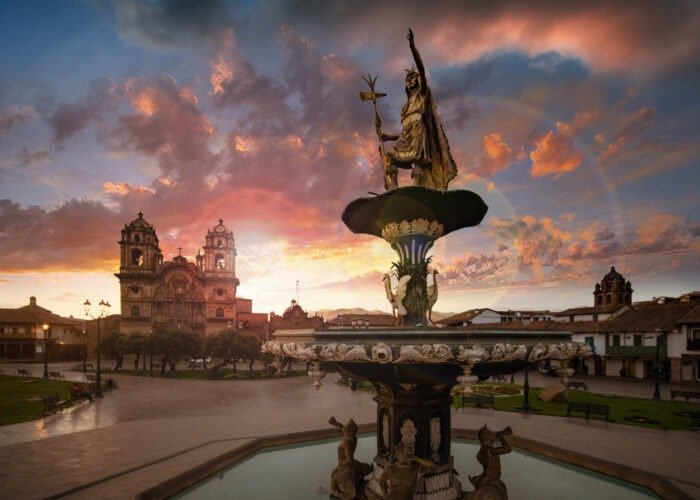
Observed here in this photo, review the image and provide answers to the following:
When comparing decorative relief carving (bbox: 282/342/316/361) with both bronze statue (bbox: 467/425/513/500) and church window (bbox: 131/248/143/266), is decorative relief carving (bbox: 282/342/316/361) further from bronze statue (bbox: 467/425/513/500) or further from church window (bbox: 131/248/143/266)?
church window (bbox: 131/248/143/266)

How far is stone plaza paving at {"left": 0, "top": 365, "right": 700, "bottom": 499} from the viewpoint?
9344 mm

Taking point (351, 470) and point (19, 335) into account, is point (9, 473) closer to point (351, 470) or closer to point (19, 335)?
point (351, 470)

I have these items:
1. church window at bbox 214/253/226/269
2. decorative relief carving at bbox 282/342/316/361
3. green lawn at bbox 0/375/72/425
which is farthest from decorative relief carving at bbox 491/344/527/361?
church window at bbox 214/253/226/269

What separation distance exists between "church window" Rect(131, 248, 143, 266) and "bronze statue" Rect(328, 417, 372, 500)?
74.5m

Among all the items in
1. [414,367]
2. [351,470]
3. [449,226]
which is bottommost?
[351,470]

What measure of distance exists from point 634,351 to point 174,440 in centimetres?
4125

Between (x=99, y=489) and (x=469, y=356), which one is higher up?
(x=469, y=356)

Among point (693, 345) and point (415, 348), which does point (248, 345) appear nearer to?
point (693, 345)

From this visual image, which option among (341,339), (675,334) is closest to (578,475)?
(341,339)

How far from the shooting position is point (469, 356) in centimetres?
506

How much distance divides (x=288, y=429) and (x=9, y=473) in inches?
292

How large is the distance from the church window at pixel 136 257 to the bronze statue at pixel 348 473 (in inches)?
2933

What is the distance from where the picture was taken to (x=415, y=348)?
5254 mm

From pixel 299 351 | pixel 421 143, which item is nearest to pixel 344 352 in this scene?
pixel 299 351
